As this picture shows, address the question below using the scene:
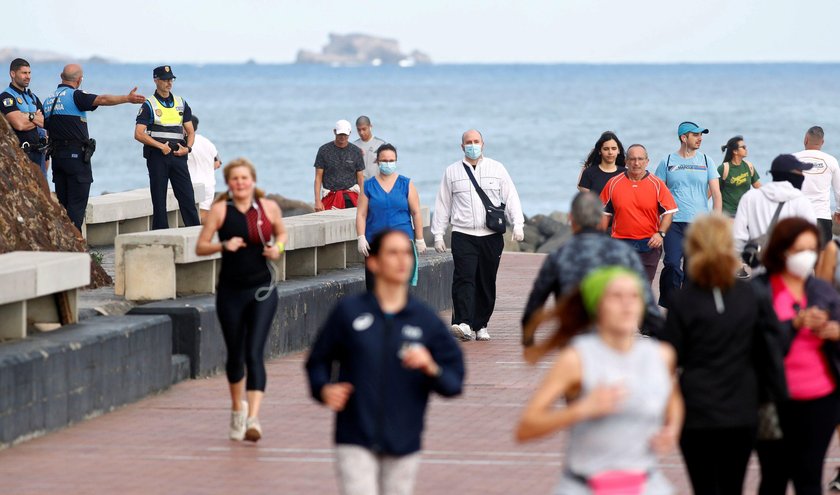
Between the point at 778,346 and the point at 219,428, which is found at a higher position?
the point at 778,346

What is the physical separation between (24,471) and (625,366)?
15.6 ft

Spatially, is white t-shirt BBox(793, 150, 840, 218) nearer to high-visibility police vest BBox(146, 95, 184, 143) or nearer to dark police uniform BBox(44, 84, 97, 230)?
high-visibility police vest BBox(146, 95, 184, 143)

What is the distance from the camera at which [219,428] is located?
1082cm

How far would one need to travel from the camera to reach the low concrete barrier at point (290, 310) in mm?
12648

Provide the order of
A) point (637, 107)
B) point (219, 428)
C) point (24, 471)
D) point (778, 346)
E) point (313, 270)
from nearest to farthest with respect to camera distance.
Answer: point (778, 346) < point (24, 471) < point (219, 428) < point (313, 270) < point (637, 107)

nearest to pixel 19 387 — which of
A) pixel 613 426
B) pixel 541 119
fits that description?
pixel 613 426

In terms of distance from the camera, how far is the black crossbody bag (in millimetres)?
14922

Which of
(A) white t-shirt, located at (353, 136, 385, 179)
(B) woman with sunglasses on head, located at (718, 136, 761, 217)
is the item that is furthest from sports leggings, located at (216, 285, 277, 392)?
(A) white t-shirt, located at (353, 136, 385, 179)

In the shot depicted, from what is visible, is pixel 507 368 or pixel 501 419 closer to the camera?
pixel 501 419

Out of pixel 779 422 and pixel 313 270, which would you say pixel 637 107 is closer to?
pixel 313 270

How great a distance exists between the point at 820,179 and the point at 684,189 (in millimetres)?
1230

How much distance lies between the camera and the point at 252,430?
10.3 metres

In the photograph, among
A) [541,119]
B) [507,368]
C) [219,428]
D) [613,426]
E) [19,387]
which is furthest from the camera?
[541,119]

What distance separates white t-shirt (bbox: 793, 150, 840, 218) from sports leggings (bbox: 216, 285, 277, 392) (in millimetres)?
6923
